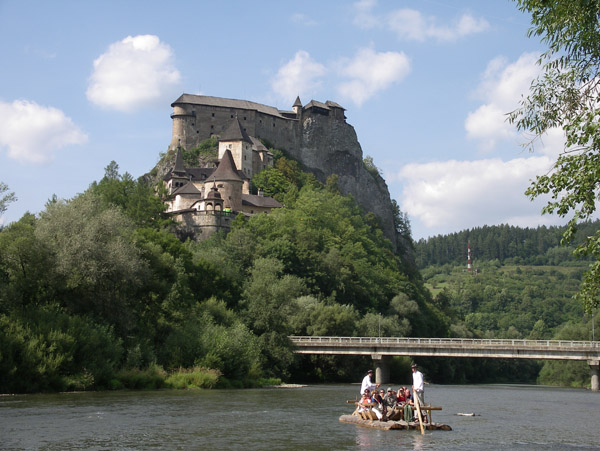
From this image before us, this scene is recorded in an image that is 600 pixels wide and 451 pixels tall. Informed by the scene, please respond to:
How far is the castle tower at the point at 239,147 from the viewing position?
134 metres

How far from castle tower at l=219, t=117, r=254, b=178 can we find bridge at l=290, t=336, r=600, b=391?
6824cm

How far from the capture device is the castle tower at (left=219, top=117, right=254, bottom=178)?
439 ft

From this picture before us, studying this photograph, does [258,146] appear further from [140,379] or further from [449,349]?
Answer: [140,379]

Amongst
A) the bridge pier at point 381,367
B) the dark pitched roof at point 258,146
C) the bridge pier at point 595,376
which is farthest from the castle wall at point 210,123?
the bridge pier at point 595,376

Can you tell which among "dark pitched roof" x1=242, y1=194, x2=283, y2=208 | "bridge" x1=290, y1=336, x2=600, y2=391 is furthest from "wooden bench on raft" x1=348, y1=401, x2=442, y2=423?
"dark pitched roof" x1=242, y1=194, x2=283, y2=208

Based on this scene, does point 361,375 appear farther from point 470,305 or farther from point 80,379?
point 470,305

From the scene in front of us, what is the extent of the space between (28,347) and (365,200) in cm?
13185

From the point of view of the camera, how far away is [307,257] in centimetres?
9294

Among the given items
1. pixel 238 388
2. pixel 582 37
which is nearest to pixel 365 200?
Result: pixel 238 388

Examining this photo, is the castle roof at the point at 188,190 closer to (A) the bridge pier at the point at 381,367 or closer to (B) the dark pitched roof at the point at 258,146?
(B) the dark pitched roof at the point at 258,146

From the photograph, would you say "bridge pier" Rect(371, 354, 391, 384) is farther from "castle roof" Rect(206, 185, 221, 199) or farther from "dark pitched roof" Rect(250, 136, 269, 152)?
"dark pitched roof" Rect(250, 136, 269, 152)

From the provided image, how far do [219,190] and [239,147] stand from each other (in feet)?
69.0

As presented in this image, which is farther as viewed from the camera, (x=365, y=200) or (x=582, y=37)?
(x=365, y=200)

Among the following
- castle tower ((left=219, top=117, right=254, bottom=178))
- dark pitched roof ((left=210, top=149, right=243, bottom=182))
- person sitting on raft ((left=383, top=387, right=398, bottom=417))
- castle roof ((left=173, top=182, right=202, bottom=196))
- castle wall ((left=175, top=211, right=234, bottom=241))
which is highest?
castle tower ((left=219, top=117, right=254, bottom=178))
